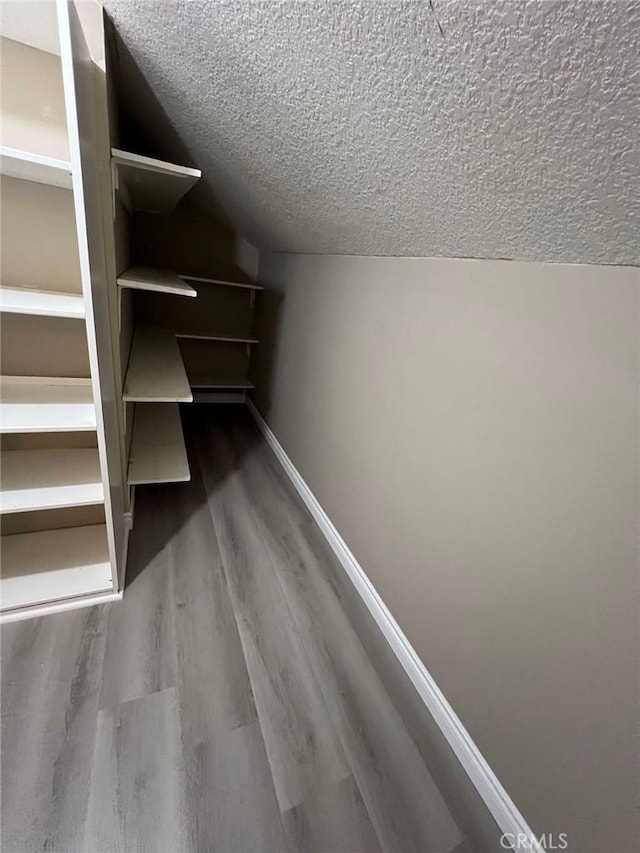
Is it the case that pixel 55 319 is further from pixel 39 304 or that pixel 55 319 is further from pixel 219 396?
pixel 219 396

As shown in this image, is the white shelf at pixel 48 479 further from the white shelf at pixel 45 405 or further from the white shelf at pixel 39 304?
the white shelf at pixel 39 304

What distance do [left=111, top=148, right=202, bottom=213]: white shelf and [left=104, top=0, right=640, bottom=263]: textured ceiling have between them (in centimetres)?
24

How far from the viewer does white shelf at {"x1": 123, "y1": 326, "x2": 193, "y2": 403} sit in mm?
1563

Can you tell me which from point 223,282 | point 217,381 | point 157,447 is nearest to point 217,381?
point 217,381

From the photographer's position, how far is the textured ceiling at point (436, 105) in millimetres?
493

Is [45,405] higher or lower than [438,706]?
higher

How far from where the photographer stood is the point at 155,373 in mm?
1820

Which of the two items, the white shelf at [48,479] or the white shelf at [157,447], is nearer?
the white shelf at [48,479]

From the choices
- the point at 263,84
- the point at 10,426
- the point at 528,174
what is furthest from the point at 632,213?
the point at 10,426

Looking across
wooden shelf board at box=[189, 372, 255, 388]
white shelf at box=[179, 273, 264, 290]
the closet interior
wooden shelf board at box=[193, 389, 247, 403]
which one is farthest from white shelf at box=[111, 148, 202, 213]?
wooden shelf board at box=[193, 389, 247, 403]

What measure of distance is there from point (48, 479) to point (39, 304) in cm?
62

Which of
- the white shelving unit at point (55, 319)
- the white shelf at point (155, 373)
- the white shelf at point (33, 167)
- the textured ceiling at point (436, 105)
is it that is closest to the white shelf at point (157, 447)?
the white shelving unit at point (55, 319)

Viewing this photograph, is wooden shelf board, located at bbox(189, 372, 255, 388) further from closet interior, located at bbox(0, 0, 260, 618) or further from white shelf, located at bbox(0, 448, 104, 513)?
white shelf, located at bbox(0, 448, 104, 513)

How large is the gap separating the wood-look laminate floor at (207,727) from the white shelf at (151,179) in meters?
1.47
